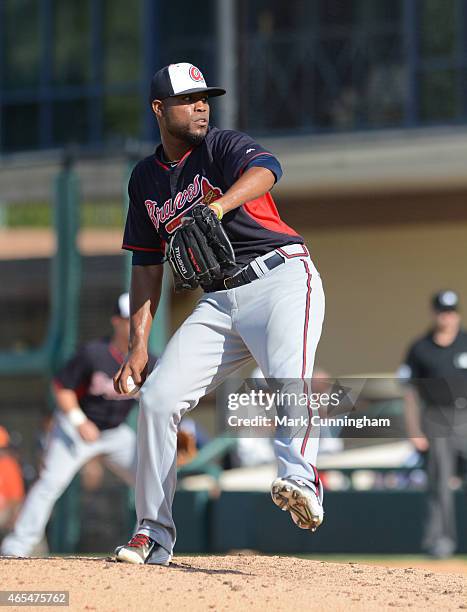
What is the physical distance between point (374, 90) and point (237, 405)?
9708mm

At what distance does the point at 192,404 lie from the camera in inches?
211

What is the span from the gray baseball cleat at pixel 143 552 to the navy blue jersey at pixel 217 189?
128cm

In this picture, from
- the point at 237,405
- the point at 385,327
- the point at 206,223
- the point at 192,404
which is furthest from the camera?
the point at 385,327

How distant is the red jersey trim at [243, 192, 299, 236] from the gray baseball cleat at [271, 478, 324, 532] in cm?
115

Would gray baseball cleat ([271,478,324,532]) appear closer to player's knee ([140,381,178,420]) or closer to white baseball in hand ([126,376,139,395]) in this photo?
player's knee ([140,381,178,420])

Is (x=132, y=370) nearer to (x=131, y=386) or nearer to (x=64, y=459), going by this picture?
(x=131, y=386)

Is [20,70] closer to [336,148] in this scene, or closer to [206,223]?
[336,148]

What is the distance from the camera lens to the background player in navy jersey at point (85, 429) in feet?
31.1

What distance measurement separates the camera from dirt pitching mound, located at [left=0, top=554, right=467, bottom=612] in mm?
4680

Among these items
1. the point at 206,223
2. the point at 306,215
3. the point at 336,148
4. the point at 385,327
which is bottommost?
the point at 385,327

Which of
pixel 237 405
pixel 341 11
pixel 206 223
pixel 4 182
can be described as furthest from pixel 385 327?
pixel 206 223

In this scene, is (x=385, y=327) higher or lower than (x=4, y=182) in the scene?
lower

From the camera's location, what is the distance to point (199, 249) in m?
5.08

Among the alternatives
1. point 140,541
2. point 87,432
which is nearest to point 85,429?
point 87,432
